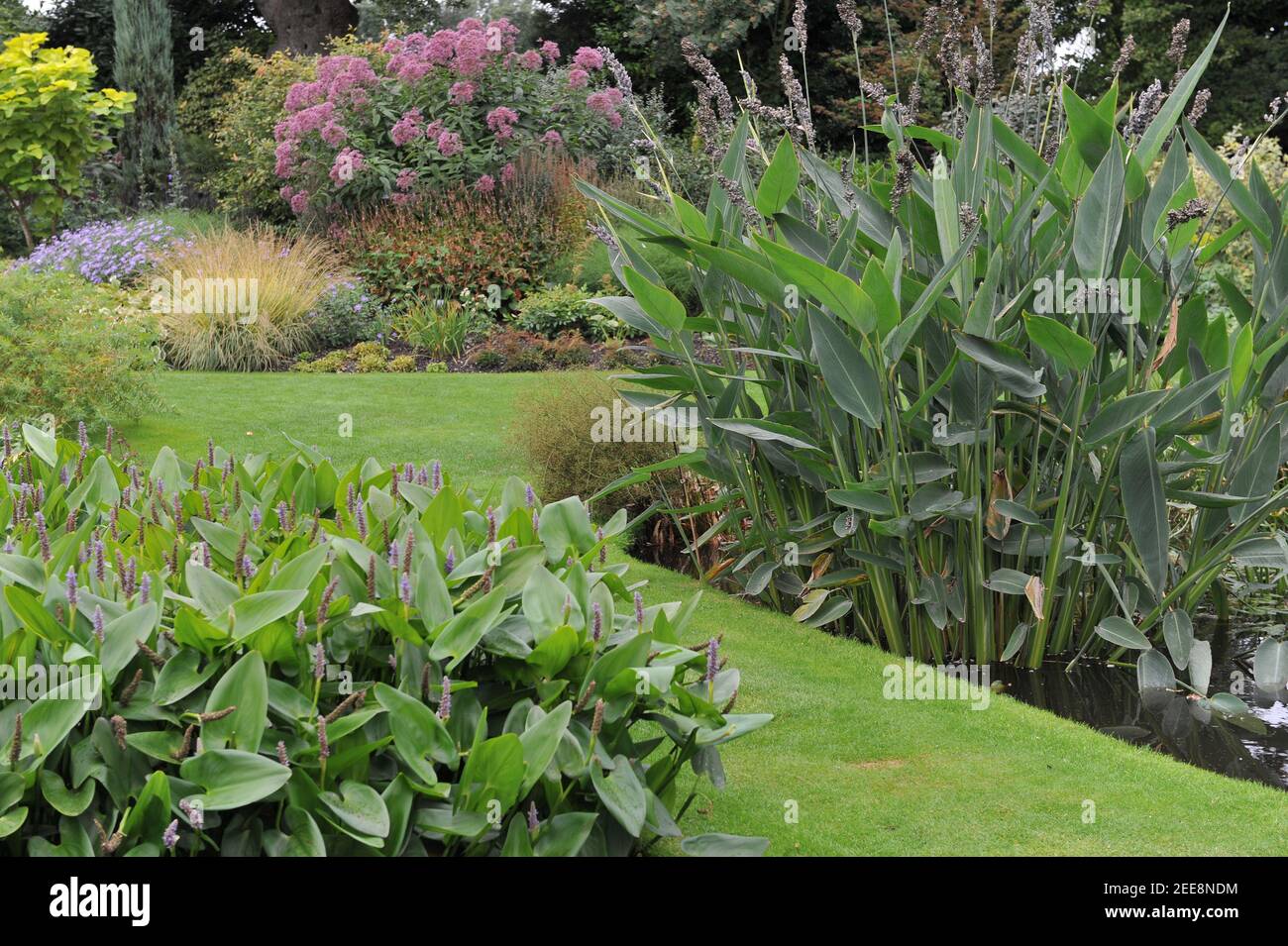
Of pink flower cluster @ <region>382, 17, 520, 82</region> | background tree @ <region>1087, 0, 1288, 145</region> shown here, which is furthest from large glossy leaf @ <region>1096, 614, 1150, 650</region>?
background tree @ <region>1087, 0, 1288, 145</region>

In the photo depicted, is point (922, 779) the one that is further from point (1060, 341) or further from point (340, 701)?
point (340, 701)

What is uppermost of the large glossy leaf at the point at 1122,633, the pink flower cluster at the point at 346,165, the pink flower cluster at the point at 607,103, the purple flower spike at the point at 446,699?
the pink flower cluster at the point at 607,103

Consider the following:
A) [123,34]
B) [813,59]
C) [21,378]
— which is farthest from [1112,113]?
[813,59]

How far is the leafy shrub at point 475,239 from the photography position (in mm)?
13180

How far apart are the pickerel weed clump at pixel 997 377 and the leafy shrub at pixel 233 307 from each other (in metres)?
7.27

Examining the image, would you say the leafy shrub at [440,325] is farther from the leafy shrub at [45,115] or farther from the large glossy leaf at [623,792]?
the large glossy leaf at [623,792]

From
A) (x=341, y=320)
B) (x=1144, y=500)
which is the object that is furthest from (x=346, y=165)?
(x=1144, y=500)

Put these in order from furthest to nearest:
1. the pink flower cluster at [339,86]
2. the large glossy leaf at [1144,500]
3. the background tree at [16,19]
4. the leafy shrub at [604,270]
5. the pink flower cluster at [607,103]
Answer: the background tree at [16,19] → the pink flower cluster at [607,103] → the pink flower cluster at [339,86] → the leafy shrub at [604,270] → the large glossy leaf at [1144,500]

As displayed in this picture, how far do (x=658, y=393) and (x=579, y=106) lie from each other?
11.0m

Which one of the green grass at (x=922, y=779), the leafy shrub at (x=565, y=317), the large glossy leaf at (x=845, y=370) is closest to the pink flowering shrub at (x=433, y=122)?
the leafy shrub at (x=565, y=317)

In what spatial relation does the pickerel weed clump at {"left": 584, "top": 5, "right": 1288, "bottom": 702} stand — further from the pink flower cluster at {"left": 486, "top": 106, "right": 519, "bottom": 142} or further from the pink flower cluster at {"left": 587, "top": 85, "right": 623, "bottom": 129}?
the pink flower cluster at {"left": 587, "top": 85, "right": 623, "bottom": 129}

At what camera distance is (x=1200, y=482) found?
192 inches

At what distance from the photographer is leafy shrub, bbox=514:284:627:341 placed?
1194 cm
